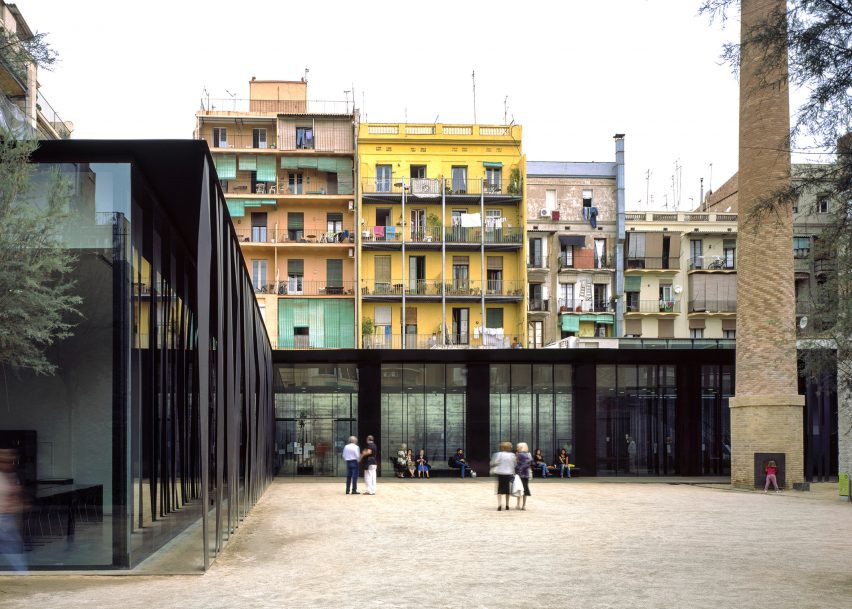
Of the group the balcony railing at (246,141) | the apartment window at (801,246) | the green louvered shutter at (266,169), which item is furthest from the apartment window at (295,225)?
the apartment window at (801,246)

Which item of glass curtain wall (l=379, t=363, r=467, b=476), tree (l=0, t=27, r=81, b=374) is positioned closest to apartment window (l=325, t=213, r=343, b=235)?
glass curtain wall (l=379, t=363, r=467, b=476)

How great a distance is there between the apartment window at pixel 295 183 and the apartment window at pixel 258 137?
2314mm

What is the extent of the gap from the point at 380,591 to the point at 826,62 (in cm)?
680

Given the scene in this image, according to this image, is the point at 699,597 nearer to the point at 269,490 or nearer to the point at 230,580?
the point at 230,580

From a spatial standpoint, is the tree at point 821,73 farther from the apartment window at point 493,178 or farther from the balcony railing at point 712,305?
the balcony railing at point 712,305

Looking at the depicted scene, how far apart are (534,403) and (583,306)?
20.8 meters

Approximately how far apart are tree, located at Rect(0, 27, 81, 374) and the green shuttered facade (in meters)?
44.2

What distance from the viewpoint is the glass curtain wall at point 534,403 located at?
3891 centimetres

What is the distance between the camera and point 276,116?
5869 cm

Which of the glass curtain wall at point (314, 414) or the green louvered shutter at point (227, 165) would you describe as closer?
the glass curtain wall at point (314, 414)

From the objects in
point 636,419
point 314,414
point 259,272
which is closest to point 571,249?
point 259,272

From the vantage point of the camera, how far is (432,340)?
184ft

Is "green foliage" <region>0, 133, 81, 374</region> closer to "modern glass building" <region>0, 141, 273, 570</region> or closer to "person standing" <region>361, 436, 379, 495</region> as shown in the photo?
"modern glass building" <region>0, 141, 273, 570</region>

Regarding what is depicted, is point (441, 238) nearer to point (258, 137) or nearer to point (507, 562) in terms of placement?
point (258, 137)
